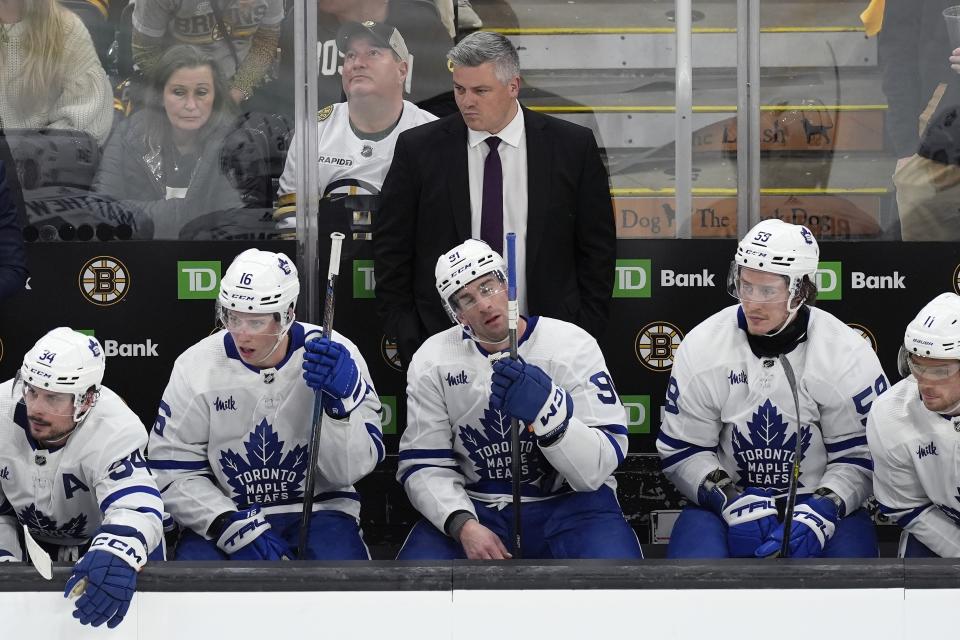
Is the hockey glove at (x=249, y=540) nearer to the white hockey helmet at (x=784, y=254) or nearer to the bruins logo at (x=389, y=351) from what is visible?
the bruins logo at (x=389, y=351)

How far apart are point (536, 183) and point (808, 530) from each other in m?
1.35

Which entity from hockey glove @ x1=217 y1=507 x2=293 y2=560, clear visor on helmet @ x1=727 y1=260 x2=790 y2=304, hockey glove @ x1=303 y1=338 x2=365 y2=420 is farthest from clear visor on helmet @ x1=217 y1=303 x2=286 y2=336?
clear visor on helmet @ x1=727 y1=260 x2=790 y2=304

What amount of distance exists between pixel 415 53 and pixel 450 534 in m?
1.65

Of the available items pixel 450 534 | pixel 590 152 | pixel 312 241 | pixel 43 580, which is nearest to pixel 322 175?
pixel 312 241

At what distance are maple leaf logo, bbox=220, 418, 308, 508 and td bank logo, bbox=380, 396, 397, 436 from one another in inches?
27.2

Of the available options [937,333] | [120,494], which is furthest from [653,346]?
[120,494]

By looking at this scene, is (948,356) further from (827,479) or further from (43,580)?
(43,580)

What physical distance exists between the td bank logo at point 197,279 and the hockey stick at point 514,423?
1.20 m

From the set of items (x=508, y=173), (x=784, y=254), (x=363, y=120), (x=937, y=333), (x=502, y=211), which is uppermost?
(x=363, y=120)

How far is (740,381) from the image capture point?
13.0 feet

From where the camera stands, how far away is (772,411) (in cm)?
395

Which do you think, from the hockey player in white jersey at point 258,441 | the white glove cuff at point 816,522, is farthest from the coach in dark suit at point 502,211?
the white glove cuff at point 816,522

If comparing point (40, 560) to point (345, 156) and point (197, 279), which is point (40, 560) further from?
point (345, 156)

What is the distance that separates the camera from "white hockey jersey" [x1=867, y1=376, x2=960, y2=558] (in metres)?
3.64
